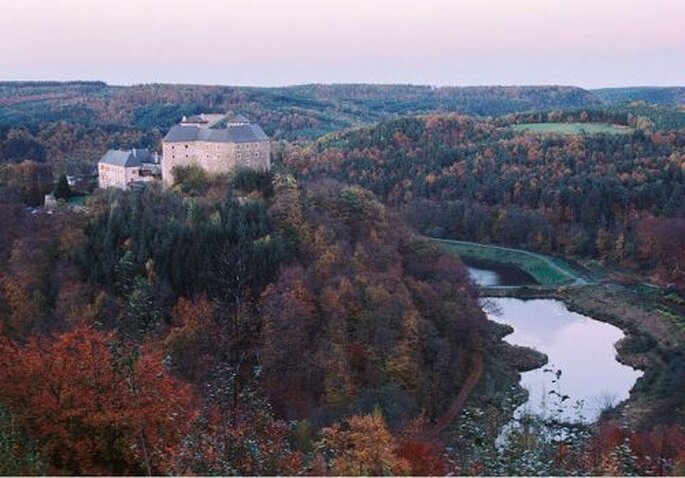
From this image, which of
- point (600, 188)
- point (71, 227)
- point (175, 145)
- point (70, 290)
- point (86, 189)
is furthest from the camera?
point (600, 188)

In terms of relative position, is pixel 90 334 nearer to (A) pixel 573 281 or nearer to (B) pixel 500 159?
(A) pixel 573 281

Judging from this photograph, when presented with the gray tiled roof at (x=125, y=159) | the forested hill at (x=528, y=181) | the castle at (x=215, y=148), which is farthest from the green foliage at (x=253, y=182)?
the forested hill at (x=528, y=181)

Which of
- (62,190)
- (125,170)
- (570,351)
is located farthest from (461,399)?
(62,190)

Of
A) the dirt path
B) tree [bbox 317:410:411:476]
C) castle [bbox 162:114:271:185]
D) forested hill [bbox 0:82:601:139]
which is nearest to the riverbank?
the dirt path

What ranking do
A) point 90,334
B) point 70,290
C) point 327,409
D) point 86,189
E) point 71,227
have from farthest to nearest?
point 86,189
point 71,227
point 70,290
point 327,409
point 90,334

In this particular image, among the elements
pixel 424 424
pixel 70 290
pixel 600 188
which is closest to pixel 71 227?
pixel 70 290

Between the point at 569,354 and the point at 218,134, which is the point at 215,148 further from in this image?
the point at 569,354

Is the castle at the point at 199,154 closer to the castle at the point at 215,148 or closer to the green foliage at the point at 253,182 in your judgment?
the castle at the point at 215,148
